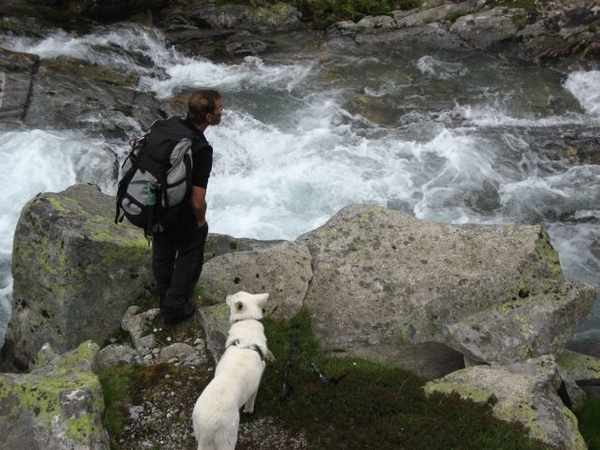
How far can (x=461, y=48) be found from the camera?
2294 cm

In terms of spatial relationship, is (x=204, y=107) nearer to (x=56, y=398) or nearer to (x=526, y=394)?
(x=56, y=398)

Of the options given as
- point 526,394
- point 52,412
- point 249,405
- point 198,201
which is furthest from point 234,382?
point 526,394

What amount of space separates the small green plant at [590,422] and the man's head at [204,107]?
215 inches

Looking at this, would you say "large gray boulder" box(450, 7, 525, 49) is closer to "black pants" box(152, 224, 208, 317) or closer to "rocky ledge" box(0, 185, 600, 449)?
"rocky ledge" box(0, 185, 600, 449)

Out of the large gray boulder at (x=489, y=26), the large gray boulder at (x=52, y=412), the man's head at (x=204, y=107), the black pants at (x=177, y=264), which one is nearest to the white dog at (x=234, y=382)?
the black pants at (x=177, y=264)

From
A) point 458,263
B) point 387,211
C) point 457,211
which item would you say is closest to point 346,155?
point 457,211

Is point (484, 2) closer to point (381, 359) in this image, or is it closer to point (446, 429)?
point (381, 359)

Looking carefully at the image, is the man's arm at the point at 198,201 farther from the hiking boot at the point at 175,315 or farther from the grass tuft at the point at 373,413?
the grass tuft at the point at 373,413

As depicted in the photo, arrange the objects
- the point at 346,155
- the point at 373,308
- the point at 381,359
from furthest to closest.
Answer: the point at 346,155
the point at 373,308
the point at 381,359

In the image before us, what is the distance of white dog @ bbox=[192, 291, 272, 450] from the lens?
4.85 m

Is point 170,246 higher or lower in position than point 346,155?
higher

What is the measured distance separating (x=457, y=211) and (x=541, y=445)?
894 cm

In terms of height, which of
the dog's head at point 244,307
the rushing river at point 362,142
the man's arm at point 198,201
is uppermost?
the man's arm at point 198,201

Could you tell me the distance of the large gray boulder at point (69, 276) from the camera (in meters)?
7.59
